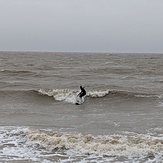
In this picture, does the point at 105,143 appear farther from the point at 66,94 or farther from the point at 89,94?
the point at 66,94

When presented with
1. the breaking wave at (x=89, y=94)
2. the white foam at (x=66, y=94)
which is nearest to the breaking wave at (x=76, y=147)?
the white foam at (x=66, y=94)

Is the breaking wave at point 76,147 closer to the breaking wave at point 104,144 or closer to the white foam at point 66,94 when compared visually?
the breaking wave at point 104,144

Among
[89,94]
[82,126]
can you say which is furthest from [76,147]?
[89,94]

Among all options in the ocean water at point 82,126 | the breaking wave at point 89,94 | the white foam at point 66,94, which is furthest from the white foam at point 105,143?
the breaking wave at point 89,94

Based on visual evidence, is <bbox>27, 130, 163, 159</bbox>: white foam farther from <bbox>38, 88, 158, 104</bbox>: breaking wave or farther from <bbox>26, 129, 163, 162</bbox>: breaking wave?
<bbox>38, 88, 158, 104</bbox>: breaking wave

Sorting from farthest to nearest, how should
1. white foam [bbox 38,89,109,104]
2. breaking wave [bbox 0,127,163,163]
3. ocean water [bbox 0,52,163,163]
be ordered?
1. white foam [bbox 38,89,109,104]
2. ocean water [bbox 0,52,163,163]
3. breaking wave [bbox 0,127,163,163]

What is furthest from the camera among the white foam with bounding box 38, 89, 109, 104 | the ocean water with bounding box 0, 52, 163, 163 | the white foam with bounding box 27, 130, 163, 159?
the white foam with bounding box 38, 89, 109, 104

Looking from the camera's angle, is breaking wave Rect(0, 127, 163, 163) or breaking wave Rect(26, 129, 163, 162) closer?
breaking wave Rect(0, 127, 163, 163)

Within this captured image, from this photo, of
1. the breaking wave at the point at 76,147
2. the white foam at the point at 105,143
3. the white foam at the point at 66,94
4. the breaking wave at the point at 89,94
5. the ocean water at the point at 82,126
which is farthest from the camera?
the breaking wave at the point at 89,94

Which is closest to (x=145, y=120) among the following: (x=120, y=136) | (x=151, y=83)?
(x=120, y=136)

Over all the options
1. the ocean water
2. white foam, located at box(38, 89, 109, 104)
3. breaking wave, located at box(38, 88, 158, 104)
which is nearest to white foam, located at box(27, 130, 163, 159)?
the ocean water

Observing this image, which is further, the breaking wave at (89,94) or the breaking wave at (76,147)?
the breaking wave at (89,94)

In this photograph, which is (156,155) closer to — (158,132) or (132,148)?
(132,148)

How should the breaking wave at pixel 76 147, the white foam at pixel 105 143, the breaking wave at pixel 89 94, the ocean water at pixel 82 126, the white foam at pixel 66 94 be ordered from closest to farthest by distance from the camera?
1. the breaking wave at pixel 76 147
2. the ocean water at pixel 82 126
3. the white foam at pixel 105 143
4. the white foam at pixel 66 94
5. the breaking wave at pixel 89 94
